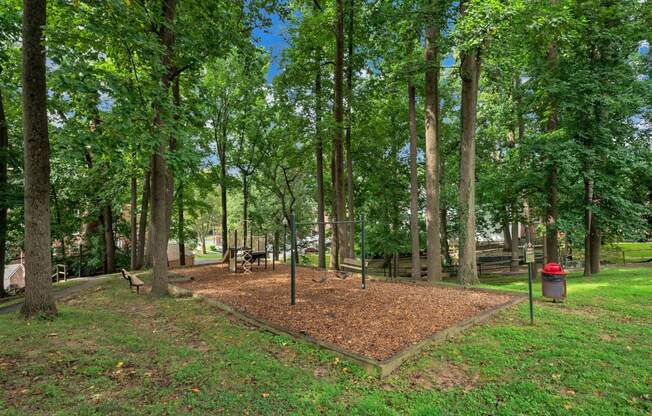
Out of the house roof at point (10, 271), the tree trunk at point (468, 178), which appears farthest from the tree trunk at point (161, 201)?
the house roof at point (10, 271)

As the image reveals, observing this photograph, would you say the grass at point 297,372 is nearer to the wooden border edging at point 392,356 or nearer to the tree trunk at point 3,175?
the wooden border edging at point 392,356

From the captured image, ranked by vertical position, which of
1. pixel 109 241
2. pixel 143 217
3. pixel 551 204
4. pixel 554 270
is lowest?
pixel 554 270

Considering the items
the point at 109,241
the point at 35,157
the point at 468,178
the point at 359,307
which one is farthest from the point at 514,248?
the point at 109,241

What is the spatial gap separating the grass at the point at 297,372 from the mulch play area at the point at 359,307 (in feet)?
1.58

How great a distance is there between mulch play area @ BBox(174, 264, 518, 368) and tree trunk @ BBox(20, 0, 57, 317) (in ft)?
10.9

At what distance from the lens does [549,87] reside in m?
11.3

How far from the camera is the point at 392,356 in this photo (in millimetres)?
4199

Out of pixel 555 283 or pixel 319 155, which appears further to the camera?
pixel 319 155

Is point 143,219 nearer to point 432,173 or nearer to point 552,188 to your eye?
point 432,173

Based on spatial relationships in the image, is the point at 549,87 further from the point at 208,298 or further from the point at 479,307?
the point at 208,298

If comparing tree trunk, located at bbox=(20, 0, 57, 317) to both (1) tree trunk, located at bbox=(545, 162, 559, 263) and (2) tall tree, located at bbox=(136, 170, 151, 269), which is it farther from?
(1) tree trunk, located at bbox=(545, 162, 559, 263)

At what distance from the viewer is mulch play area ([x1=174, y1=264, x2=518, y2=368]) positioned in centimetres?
499

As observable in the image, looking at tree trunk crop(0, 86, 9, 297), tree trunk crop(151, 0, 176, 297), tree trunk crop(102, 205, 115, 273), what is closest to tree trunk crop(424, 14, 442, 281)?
tree trunk crop(151, 0, 176, 297)

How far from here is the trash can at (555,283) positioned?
23.4 feet
